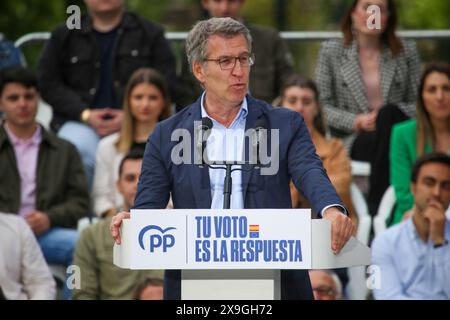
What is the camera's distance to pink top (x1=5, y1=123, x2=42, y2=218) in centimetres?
694

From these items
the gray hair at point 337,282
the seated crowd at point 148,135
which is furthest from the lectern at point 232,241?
the gray hair at point 337,282

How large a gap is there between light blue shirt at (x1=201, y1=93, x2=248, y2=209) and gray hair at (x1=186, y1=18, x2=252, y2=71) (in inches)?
10.2

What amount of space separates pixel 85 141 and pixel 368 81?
1581 mm

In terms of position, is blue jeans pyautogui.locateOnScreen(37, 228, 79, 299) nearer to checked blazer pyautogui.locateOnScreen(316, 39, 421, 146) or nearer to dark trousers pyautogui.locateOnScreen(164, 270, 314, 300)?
checked blazer pyautogui.locateOnScreen(316, 39, 421, 146)

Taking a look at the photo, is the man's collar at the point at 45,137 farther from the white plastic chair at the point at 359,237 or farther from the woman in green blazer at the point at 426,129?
the woman in green blazer at the point at 426,129

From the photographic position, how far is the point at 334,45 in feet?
24.4

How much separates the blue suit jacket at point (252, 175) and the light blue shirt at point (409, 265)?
1495 millimetres

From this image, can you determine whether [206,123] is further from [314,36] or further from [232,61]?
[314,36]

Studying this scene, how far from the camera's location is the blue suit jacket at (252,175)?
4.50 metres

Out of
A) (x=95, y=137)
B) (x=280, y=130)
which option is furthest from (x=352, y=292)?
(x=280, y=130)

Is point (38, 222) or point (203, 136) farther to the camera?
point (38, 222)

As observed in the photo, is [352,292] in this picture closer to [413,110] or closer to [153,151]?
[413,110]

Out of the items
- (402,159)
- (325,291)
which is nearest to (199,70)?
(325,291)

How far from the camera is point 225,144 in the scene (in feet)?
14.8
